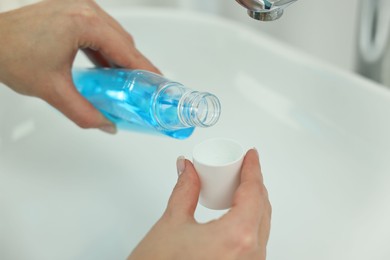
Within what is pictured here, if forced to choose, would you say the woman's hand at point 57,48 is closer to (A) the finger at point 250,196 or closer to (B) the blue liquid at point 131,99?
(B) the blue liquid at point 131,99

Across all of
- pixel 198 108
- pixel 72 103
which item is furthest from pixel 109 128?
pixel 198 108

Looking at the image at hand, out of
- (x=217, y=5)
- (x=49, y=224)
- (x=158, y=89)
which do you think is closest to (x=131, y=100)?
(x=158, y=89)

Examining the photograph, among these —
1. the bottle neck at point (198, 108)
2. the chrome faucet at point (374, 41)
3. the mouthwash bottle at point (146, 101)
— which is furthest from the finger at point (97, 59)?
→ the chrome faucet at point (374, 41)

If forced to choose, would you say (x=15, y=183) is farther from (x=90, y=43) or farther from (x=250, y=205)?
(x=250, y=205)

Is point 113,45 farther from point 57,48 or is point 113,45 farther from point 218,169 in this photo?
point 218,169

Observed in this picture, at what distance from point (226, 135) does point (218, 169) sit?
0.68 ft

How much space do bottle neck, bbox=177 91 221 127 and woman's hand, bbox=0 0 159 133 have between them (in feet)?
0.38

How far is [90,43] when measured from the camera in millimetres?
467

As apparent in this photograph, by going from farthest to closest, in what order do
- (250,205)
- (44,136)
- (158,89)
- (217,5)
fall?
1. (217,5)
2. (44,136)
3. (158,89)
4. (250,205)

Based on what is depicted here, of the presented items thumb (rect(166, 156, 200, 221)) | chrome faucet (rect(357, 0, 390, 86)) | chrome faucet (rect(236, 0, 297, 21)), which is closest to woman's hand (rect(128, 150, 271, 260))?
thumb (rect(166, 156, 200, 221))

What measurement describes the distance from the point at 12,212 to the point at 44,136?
0.11 meters

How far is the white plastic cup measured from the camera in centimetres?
34

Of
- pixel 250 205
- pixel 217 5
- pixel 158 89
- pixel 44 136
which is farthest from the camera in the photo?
pixel 217 5

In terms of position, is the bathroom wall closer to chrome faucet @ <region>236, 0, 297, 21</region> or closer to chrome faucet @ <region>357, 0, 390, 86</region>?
chrome faucet @ <region>357, 0, 390, 86</region>
